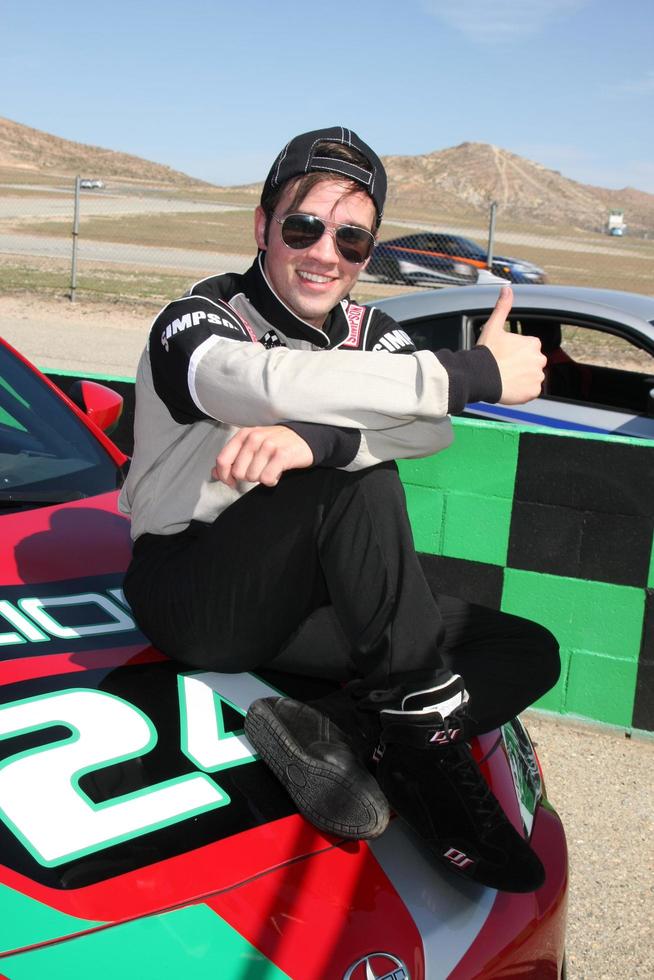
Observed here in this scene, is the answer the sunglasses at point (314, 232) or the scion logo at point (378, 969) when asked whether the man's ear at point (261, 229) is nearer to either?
the sunglasses at point (314, 232)

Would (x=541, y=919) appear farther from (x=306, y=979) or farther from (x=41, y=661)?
(x=41, y=661)

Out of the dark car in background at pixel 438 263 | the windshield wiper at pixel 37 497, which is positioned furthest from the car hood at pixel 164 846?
the dark car in background at pixel 438 263

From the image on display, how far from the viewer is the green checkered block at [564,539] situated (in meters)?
3.71

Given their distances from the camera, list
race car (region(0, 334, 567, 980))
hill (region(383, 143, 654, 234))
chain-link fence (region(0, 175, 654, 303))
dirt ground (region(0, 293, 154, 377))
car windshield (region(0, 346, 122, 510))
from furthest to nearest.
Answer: hill (region(383, 143, 654, 234)) → chain-link fence (region(0, 175, 654, 303)) → dirt ground (region(0, 293, 154, 377)) → car windshield (region(0, 346, 122, 510)) → race car (region(0, 334, 567, 980))

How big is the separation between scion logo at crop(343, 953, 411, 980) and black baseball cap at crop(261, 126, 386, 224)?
167cm

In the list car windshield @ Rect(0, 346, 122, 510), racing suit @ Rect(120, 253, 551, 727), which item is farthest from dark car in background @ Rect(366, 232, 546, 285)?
racing suit @ Rect(120, 253, 551, 727)

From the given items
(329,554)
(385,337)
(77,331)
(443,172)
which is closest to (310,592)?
(329,554)

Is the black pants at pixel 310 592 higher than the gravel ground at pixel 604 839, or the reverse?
the black pants at pixel 310 592

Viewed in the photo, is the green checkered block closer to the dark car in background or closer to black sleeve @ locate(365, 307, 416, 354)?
black sleeve @ locate(365, 307, 416, 354)

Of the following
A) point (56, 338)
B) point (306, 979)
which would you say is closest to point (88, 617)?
point (306, 979)

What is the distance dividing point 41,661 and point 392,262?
1788 cm

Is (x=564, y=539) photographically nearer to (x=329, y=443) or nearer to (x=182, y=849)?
(x=329, y=443)

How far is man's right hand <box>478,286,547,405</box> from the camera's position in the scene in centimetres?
226

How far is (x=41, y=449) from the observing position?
3.06 metres
